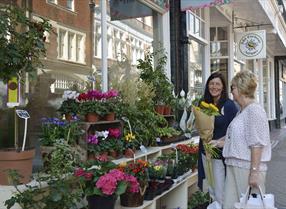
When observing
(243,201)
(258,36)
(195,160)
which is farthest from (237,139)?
(258,36)

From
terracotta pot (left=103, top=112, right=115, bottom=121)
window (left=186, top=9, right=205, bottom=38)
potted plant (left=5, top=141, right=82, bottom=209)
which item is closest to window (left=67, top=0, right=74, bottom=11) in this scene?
terracotta pot (left=103, top=112, right=115, bottom=121)

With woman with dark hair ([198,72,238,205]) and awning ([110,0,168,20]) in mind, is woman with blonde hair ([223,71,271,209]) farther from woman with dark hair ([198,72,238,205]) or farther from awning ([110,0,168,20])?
awning ([110,0,168,20])

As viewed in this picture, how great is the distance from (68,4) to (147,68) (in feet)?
5.68

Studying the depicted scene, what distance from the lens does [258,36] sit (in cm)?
1273

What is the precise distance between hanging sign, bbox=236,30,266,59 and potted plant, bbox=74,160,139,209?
373 inches

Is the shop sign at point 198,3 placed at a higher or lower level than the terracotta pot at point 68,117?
higher

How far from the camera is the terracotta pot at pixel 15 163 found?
3.33 m

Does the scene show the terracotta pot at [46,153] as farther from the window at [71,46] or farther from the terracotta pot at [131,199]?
the window at [71,46]

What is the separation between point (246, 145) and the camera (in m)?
4.11

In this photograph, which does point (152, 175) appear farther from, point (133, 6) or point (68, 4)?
point (133, 6)

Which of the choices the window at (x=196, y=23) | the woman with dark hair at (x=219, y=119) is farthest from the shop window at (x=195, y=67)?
the woman with dark hair at (x=219, y=119)

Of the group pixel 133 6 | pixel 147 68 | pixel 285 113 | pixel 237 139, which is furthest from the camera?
pixel 285 113

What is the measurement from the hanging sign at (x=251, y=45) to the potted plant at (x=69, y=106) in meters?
8.59

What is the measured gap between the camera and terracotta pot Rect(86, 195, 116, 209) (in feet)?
11.9
